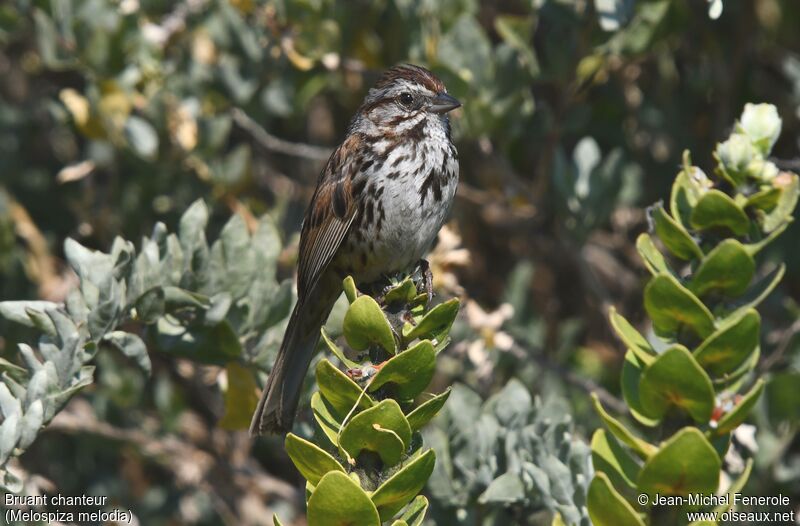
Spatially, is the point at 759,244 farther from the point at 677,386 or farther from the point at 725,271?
the point at 677,386

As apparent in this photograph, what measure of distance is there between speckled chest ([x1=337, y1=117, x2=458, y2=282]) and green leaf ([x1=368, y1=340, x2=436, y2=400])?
1.37 meters

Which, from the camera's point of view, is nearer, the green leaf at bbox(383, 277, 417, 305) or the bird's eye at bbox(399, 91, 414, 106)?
the green leaf at bbox(383, 277, 417, 305)

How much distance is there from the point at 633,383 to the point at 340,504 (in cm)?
57

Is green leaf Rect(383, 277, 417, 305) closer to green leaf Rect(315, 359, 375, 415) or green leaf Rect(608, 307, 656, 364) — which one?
green leaf Rect(315, 359, 375, 415)

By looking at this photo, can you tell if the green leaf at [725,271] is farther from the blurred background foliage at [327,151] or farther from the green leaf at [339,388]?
the blurred background foliage at [327,151]

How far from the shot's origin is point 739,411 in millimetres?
1929

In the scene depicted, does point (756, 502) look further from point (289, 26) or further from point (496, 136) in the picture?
point (289, 26)

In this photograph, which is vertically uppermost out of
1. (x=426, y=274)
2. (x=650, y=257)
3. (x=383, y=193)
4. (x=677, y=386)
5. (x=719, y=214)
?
(x=719, y=214)

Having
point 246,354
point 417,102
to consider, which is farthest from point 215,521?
point 417,102

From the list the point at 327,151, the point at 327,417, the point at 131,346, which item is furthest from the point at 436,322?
the point at 327,151

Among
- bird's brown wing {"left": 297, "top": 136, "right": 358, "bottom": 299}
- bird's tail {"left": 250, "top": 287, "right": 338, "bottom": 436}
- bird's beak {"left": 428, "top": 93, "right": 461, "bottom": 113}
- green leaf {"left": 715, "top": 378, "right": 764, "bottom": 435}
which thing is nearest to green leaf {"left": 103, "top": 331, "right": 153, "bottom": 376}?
bird's tail {"left": 250, "top": 287, "right": 338, "bottom": 436}

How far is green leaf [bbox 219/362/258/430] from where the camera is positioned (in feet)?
9.91

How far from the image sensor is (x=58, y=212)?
15.0 feet

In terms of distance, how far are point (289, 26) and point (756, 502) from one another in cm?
210
